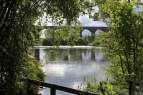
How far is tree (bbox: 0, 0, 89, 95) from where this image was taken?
4.73m

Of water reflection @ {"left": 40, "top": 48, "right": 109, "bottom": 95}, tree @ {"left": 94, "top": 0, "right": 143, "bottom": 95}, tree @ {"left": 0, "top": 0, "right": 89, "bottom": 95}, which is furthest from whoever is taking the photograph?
water reflection @ {"left": 40, "top": 48, "right": 109, "bottom": 95}

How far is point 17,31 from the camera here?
4816 millimetres

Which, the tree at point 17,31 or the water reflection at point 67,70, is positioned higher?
the tree at point 17,31

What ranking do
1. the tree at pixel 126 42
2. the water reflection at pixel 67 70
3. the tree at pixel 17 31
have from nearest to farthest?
the tree at pixel 126 42 < the tree at pixel 17 31 < the water reflection at pixel 67 70

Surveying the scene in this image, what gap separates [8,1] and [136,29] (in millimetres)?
2501

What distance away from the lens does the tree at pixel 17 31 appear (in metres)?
4.73

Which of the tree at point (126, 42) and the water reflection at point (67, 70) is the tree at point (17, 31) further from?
the water reflection at point (67, 70)

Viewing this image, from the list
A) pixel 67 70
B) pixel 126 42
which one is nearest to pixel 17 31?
pixel 126 42

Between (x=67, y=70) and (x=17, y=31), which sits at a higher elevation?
(x=17, y=31)

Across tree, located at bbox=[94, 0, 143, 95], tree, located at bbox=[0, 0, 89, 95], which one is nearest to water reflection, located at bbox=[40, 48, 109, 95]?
tree, located at bbox=[94, 0, 143, 95]

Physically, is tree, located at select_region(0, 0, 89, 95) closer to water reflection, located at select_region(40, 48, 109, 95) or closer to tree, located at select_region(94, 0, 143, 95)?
tree, located at select_region(94, 0, 143, 95)

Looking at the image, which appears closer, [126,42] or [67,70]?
[126,42]

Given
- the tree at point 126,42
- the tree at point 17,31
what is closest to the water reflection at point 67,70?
the tree at point 126,42

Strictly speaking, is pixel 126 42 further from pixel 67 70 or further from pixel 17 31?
pixel 67 70
